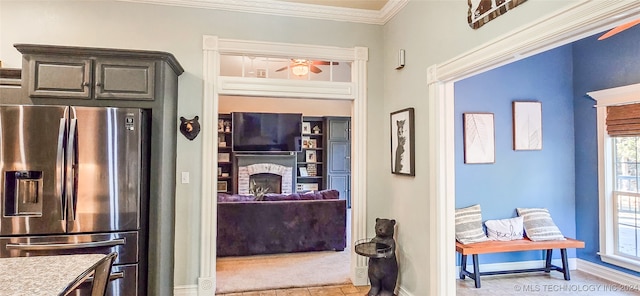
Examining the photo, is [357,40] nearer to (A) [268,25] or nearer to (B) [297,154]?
(A) [268,25]

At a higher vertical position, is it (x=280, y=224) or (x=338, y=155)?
(x=338, y=155)

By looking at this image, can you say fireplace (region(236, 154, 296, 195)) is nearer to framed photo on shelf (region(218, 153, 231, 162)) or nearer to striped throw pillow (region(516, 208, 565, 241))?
framed photo on shelf (region(218, 153, 231, 162))

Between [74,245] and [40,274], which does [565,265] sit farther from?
[74,245]

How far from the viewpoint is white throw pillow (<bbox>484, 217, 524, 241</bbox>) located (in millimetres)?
3771

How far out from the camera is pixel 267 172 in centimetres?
830

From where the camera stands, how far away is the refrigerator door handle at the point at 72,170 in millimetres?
2367

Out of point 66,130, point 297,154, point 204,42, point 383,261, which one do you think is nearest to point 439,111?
point 383,261

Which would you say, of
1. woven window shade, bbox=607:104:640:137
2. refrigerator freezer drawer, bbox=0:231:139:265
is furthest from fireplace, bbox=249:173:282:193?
woven window shade, bbox=607:104:640:137

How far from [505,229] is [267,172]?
18.6ft

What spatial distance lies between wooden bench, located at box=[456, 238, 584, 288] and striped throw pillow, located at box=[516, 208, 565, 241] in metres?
0.07

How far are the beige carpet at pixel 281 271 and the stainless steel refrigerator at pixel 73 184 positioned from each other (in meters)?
1.24

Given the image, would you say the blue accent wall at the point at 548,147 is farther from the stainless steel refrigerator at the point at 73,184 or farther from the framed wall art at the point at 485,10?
the stainless steel refrigerator at the point at 73,184

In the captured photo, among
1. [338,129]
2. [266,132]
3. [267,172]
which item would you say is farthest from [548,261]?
[266,132]

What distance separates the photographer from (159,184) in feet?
8.64
